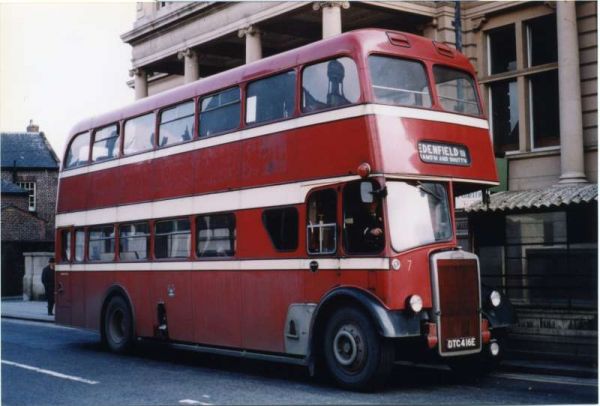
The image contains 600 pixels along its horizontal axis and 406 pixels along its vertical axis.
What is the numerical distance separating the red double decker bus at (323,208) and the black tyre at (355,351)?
0.06 ft

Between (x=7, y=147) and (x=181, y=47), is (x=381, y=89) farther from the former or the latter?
(x=7, y=147)

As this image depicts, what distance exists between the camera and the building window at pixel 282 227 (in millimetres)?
11109

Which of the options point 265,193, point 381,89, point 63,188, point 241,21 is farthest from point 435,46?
point 241,21

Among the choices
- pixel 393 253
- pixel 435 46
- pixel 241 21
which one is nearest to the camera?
pixel 393 253

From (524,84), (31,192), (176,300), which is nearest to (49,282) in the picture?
(176,300)

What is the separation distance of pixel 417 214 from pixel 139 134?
633 cm

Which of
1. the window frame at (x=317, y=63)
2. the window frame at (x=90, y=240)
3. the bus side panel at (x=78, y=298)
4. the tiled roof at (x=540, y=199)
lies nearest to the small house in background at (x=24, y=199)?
the bus side panel at (x=78, y=298)

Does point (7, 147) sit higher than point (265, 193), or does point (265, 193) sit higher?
point (7, 147)

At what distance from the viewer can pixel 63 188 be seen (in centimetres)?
1664

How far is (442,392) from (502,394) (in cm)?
73

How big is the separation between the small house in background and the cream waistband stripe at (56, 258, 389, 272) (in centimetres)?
2147

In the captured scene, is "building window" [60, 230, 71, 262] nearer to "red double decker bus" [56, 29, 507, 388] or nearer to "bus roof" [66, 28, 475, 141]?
"red double decker bus" [56, 29, 507, 388]

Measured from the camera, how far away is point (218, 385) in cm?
1080

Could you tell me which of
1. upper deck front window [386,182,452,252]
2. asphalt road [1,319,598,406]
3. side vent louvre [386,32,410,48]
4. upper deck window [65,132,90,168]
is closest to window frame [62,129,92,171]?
Answer: upper deck window [65,132,90,168]
